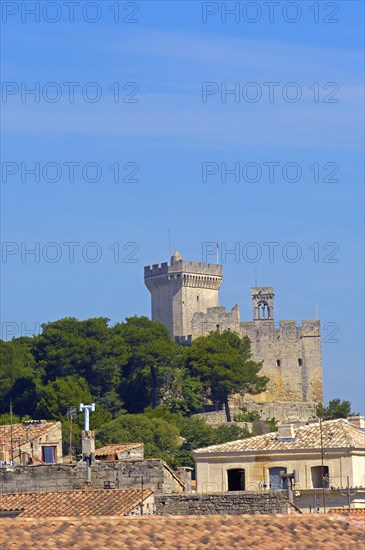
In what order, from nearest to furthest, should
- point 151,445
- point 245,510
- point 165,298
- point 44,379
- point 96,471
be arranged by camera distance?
point 245,510 → point 96,471 → point 151,445 → point 44,379 → point 165,298

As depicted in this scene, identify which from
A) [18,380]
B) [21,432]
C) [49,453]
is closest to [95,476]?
[49,453]

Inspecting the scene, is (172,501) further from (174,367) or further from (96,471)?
(174,367)

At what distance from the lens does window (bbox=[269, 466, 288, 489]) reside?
38.2 metres

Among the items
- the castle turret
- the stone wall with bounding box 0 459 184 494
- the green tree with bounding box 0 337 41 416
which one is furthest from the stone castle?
the stone wall with bounding box 0 459 184 494

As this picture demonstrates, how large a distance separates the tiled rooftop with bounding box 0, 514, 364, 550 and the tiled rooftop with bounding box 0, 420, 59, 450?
24461 mm

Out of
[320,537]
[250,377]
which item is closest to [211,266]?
[250,377]

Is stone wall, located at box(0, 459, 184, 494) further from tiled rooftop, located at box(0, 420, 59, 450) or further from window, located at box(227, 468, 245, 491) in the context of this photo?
tiled rooftop, located at box(0, 420, 59, 450)

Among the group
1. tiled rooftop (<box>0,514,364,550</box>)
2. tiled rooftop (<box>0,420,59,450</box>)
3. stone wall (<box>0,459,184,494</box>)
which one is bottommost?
tiled rooftop (<box>0,514,364,550</box>)

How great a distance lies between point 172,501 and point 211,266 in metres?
96.6

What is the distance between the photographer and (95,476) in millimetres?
30734

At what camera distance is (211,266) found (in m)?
124

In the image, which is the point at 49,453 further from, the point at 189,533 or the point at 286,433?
the point at 189,533

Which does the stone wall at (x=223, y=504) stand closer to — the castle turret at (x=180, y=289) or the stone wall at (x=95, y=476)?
the stone wall at (x=95, y=476)

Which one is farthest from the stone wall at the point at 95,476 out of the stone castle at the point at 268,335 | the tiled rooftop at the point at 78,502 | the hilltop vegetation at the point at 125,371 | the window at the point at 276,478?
the stone castle at the point at 268,335
